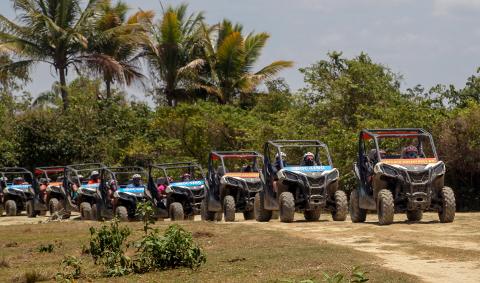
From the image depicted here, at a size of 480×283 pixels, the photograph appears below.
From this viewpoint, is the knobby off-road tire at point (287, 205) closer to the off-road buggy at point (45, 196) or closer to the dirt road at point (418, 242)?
the dirt road at point (418, 242)

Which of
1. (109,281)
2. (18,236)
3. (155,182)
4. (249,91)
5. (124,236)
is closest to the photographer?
(109,281)

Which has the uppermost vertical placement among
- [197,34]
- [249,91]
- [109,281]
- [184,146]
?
[197,34]

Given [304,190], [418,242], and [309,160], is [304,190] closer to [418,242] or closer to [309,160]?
[309,160]

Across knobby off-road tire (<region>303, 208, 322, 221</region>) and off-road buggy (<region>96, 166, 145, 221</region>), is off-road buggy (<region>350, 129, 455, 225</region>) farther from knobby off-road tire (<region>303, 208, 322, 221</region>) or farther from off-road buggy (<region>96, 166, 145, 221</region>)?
off-road buggy (<region>96, 166, 145, 221</region>)

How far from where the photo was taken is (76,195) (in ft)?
87.0

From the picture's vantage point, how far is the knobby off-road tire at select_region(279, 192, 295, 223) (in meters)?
17.2

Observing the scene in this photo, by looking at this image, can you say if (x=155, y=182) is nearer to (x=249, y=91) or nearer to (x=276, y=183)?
(x=276, y=183)

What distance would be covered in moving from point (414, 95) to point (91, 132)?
48.0 ft

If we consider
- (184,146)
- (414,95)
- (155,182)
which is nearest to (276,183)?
(155,182)

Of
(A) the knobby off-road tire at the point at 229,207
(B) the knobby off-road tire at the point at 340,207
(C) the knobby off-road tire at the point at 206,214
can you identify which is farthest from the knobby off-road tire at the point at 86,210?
(B) the knobby off-road tire at the point at 340,207

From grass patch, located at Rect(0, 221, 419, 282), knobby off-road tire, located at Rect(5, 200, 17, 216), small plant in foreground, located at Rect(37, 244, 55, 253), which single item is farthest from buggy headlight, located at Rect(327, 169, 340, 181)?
knobby off-road tire, located at Rect(5, 200, 17, 216)

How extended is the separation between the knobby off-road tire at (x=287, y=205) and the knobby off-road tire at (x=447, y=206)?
10.3 feet

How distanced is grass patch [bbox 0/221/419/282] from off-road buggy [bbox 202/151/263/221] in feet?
12.9

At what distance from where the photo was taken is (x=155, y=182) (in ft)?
74.2
